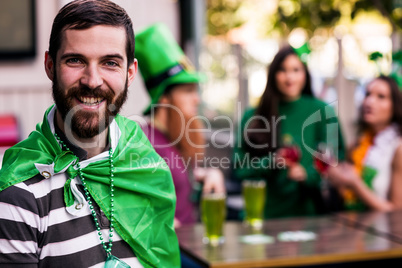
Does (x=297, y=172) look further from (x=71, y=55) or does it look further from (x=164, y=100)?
(x=71, y=55)

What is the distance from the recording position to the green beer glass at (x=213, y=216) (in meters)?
2.02

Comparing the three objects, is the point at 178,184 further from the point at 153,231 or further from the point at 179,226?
the point at 153,231

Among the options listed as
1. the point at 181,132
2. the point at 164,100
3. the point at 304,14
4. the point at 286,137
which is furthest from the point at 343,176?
the point at 304,14

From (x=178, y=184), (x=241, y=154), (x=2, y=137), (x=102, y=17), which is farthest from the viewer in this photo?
(x=241, y=154)

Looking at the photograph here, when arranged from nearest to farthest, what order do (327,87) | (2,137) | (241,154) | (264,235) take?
(264,235) < (2,137) < (241,154) < (327,87)

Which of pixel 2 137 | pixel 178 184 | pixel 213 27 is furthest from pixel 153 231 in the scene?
pixel 213 27

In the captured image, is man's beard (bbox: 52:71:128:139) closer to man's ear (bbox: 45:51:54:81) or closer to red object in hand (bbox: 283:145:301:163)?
man's ear (bbox: 45:51:54:81)

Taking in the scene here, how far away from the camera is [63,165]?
788mm

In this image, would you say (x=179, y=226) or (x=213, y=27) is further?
(x=213, y=27)

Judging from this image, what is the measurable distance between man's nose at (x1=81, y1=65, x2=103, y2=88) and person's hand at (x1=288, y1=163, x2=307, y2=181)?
182 cm

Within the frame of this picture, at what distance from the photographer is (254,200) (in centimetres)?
227

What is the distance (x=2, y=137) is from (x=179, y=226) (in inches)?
32.0

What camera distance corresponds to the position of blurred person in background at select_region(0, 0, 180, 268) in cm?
76

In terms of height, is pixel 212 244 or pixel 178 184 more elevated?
pixel 178 184
